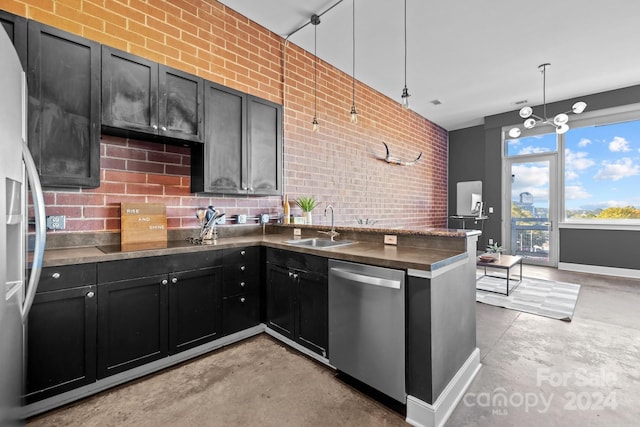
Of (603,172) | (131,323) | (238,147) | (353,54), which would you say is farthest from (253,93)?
(603,172)

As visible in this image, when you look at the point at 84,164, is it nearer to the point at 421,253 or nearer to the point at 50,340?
the point at 50,340

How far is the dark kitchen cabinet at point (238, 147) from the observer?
250cm

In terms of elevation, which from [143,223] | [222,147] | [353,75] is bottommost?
[143,223]

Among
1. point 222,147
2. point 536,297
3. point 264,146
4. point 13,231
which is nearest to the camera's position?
point 13,231

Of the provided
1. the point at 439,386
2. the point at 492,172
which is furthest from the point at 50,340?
the point at 492,172

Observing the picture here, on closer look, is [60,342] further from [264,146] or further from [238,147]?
[264,146]

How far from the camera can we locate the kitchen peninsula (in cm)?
154

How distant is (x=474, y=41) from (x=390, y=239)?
9.38 ft

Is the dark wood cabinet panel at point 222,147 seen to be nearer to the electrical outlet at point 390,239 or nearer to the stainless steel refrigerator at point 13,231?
the stainless steel refrigerator at point 13,231

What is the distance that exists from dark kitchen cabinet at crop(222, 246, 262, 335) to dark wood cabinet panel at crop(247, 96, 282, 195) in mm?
706

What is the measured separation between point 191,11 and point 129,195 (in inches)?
71.7

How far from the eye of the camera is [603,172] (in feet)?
16.8

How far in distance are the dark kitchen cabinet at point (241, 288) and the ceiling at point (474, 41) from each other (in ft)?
8.17

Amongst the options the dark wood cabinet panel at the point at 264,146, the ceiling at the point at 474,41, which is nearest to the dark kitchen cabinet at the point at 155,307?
the dark wood cabinet panel at the point at 264,146
